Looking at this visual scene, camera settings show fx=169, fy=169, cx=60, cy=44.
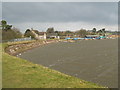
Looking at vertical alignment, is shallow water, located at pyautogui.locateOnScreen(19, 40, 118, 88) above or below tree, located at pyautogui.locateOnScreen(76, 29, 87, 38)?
below

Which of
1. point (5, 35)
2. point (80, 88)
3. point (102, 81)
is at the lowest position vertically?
point (102, 81)

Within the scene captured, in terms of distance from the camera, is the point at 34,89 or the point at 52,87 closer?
the point at 34,89

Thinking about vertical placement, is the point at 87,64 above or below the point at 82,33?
below

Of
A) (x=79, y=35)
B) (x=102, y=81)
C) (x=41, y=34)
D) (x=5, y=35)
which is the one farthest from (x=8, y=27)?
(x=79, y=35)

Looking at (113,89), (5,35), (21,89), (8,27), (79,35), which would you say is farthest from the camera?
(79,35)

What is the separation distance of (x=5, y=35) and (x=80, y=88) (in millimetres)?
62013

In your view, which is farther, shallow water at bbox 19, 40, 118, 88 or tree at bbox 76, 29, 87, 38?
tree at bbox 76, 29, 87, 38

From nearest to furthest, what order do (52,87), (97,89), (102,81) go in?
(52,87)
(97,89)
(102,81)

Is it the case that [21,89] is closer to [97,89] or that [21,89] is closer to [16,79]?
[16,79]

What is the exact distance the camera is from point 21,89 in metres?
7.08

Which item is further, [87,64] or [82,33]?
[82,33]

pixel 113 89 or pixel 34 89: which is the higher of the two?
pixel 34 89

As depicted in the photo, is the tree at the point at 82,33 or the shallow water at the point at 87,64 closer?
the shallow water at the point at 87,64

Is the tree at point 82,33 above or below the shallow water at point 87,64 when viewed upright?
above
